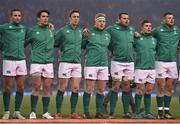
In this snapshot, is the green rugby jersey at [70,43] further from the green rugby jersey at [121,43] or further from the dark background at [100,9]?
the dark background at [100,9]

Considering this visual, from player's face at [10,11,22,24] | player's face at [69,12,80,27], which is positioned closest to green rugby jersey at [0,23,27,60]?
player's face at [10,11,22,24]

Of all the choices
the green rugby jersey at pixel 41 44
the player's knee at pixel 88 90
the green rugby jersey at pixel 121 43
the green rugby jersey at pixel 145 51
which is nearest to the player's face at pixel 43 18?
the green rugby jersey at pixel 41 44

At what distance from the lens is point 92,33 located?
951 centimetres

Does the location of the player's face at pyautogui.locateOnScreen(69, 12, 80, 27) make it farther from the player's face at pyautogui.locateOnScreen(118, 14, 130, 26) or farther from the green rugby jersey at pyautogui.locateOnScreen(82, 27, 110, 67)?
the player's face at pyautogui.locateOnScreen(118, 14, 130, 26)

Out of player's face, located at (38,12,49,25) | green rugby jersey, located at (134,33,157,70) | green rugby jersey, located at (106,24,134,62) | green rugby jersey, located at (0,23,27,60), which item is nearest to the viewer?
green rugby jersey, located at (0,23,27,60)

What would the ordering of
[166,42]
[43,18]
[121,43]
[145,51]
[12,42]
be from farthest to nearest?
[166,42], [145,51], [121,43], [43,18], [12,42]

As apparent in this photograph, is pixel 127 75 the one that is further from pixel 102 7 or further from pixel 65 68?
pixel 102 7

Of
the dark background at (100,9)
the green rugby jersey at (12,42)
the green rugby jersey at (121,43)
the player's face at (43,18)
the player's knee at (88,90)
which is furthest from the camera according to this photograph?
the dark background at (100,9)

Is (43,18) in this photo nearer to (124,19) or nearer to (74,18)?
(74,18)

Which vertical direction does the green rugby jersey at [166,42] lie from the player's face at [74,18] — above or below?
below

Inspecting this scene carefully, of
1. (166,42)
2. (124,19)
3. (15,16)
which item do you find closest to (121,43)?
(124,19)

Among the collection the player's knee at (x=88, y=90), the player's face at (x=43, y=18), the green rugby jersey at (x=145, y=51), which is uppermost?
the player's face at (x=43, y=18)

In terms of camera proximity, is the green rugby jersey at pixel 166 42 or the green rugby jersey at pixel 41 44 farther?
the green rugby jersey at pixel 166 42

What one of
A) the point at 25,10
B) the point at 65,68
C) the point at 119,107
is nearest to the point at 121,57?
the point at 65,68
